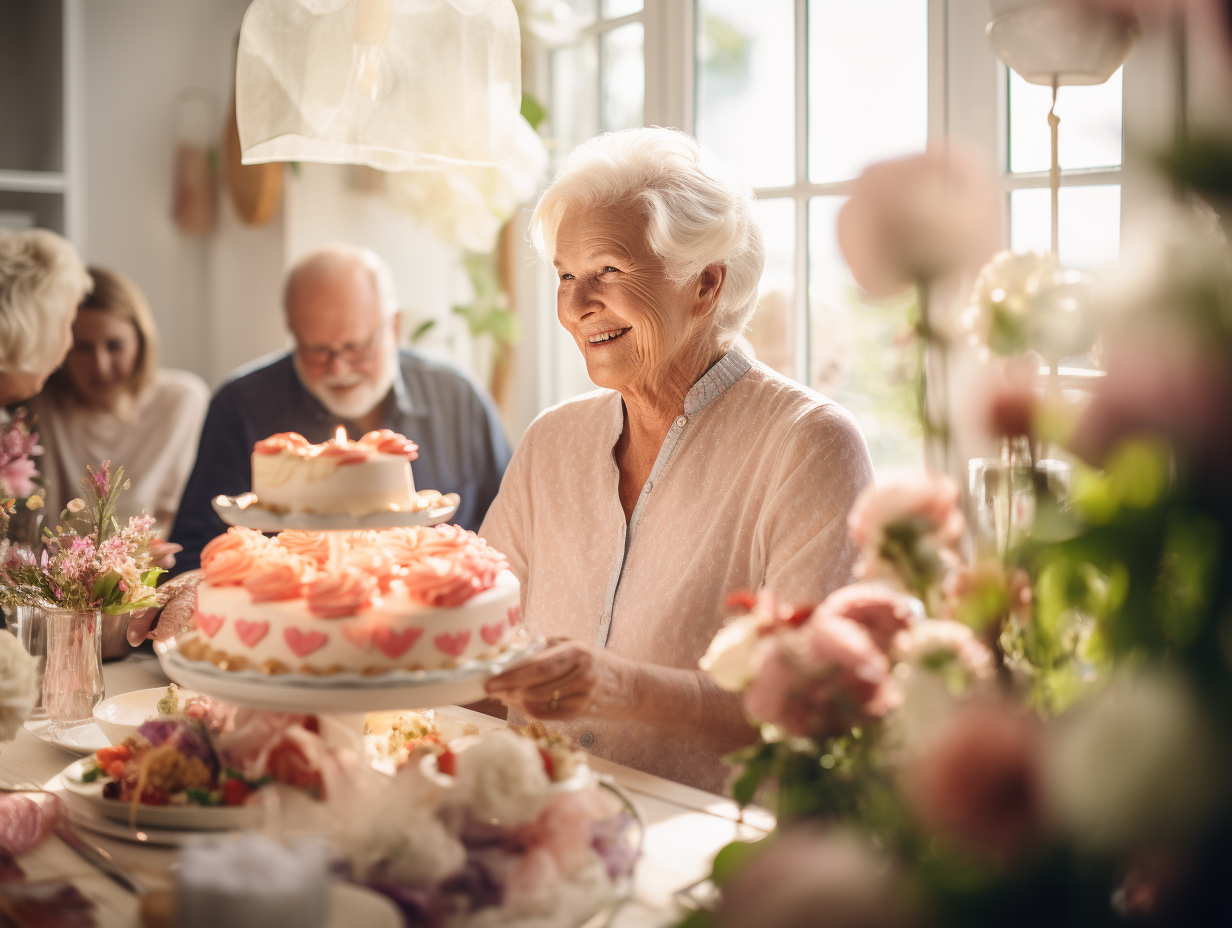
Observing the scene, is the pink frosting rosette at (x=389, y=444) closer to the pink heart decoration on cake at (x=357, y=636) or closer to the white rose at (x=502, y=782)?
the pink heart decoration on cake at (x=357, y=636)

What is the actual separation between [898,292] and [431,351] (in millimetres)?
3106

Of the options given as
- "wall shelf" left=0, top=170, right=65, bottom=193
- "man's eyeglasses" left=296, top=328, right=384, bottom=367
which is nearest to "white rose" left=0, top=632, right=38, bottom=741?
"man's eyeglasses" left=296, top=328, right=384, bottom=367

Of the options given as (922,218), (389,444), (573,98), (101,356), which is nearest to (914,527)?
(922,218)

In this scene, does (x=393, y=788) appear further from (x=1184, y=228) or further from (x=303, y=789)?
(x=1184, y=228)

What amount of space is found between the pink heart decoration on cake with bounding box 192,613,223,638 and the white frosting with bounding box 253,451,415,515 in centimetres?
13

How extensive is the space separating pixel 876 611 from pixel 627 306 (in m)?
0.98

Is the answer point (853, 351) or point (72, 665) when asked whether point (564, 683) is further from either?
point (853, 351)

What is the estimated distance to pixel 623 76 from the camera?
293cm

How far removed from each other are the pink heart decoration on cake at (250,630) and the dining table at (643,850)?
0.21 metres

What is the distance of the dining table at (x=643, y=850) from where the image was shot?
3.15 ft

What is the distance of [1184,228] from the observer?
0.58m

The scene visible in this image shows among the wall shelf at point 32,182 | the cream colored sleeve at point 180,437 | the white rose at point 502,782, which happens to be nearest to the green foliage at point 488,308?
the cream colored sleeve at point 180,437

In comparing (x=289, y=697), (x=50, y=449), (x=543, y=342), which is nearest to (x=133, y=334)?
(x=50, y=449)

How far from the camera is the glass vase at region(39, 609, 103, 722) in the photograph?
57.8 inches
